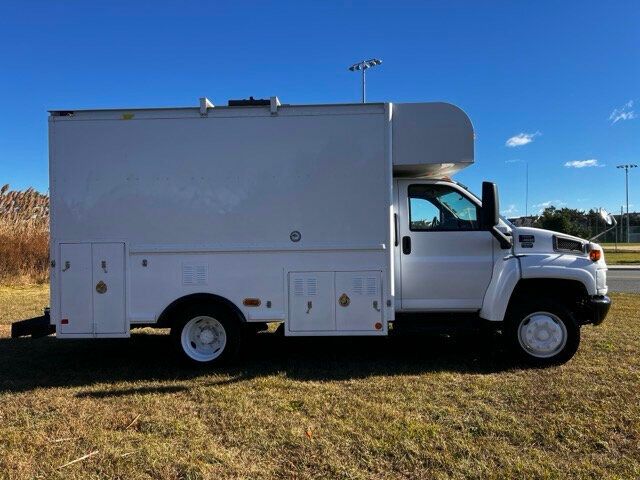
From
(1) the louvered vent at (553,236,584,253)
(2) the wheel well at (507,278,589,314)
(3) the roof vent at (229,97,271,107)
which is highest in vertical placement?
(3) the roof vent at (229,97,271,107)

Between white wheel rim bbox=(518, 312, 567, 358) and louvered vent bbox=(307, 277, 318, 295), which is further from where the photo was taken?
white wheel rim bbox=(518, 312, 567, 358)

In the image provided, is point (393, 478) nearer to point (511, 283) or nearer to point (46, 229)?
point (511, 283)

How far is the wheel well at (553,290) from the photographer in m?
5.84

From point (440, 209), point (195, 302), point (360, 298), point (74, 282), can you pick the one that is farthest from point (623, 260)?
point (74, 282)

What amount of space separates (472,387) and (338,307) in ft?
5.18

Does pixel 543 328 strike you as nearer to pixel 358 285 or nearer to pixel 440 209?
pixel 440 209

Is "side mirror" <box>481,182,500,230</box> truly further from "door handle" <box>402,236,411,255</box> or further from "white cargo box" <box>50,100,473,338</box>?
"door handle" <box>402,236,411,255</box>

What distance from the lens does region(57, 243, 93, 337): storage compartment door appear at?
18.5 ft

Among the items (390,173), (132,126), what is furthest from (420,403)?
(132,126)

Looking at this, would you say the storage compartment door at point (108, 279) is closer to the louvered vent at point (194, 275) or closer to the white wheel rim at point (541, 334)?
the louvered vent at point (194, 275)

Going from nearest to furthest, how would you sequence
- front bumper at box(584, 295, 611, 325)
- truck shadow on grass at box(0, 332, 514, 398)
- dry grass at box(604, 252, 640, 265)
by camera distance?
truck shadow on grass at box(0, 332, 514, 398) < front bumper at box(584, 295, 611, 325) < dry grass at box(604, 252, 640, 265)

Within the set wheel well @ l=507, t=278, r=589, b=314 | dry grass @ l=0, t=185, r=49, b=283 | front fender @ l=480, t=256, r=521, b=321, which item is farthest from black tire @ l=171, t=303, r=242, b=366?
dry grass @ l=0, t=185, r=49, b=283

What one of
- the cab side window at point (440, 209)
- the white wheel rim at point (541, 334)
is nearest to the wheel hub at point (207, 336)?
the cab side window at point (440, 209)

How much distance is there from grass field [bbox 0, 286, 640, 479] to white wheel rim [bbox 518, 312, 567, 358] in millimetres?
289
